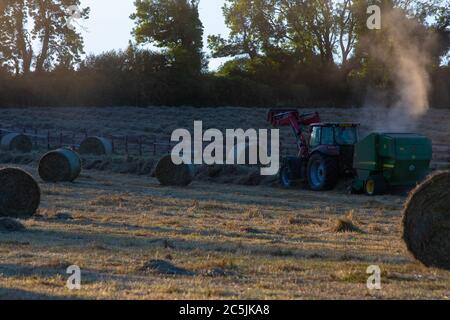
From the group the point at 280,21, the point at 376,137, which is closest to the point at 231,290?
the point at 376,137

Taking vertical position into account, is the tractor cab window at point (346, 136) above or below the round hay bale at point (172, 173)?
above

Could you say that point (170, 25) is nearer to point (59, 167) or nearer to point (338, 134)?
point (59, 167)

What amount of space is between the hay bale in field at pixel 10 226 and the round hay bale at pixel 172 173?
36.5ft

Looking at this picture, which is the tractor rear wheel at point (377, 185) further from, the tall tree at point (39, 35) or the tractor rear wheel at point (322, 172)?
the tall tree at point (39, 35)

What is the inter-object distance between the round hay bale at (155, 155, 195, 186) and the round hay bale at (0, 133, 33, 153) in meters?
11.9

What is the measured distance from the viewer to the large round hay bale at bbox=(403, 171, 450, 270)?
1049 centimetres

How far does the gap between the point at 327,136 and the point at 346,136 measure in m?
0.55

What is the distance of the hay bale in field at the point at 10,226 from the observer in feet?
44.1

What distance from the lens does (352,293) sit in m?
8.40

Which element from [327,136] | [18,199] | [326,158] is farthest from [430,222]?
[327,136]

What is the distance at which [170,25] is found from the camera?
63562mm

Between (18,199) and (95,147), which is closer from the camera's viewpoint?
(18,199)

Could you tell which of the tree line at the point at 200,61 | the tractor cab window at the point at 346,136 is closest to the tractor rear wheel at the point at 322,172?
the tractor cab window at the point at 346,136

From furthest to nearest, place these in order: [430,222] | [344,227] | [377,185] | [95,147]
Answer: [95,147] < [377,185] < [344,227] < [430,222]
